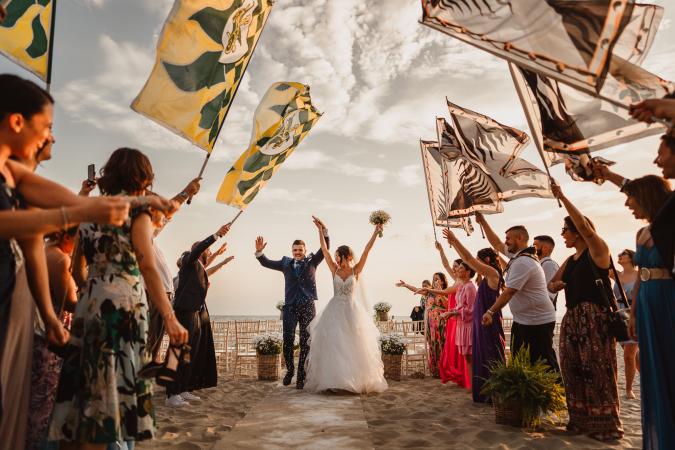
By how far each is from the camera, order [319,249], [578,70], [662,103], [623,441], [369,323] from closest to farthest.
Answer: [662,103] → [578,70] → [623,441] → [369,323] → [319,249]

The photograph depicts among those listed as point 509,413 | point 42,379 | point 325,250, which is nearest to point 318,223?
point 325,250

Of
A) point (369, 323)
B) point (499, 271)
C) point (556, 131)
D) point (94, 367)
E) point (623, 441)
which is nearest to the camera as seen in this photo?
point (94, 367)

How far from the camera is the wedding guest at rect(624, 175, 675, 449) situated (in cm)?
270

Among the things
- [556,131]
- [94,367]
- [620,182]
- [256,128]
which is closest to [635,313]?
[620,182]

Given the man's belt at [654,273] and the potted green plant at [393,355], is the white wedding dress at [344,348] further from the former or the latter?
the man's belt at [654,273]

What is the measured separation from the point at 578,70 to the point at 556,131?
775 mm

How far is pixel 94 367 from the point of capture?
2.02 metres

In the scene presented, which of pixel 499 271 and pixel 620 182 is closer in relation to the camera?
pixel 620 182

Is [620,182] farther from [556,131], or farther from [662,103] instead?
[662,103]

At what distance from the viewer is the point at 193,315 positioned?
238 inches

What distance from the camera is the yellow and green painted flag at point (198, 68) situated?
3.52 metres

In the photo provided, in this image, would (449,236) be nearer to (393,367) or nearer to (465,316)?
(465,316)

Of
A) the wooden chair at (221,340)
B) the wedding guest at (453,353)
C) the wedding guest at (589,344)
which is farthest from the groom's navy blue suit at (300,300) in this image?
the wedding guest at (589,344)

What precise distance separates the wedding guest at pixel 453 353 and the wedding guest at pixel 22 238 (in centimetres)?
643
